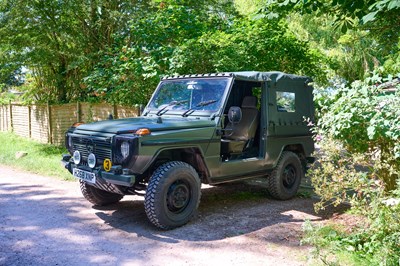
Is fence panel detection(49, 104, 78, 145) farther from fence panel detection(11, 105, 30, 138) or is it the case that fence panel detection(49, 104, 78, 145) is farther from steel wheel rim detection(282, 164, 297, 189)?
steel wheel rim detection(282, 164, 297, 189)

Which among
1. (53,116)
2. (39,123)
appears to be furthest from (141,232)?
(39,123)

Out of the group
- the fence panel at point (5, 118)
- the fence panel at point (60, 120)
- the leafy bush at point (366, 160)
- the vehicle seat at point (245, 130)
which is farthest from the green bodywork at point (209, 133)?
the fence panel at point (5, 118)

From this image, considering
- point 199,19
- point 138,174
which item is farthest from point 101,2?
point 138,174

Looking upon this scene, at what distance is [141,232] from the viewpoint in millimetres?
5246

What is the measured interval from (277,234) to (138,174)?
6.32 feet

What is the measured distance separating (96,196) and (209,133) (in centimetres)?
210

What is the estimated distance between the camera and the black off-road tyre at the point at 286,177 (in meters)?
6.86

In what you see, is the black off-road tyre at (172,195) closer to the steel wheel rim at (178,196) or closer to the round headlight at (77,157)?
the steel wheel rim at (178,196)

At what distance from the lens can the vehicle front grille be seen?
5.18 metres

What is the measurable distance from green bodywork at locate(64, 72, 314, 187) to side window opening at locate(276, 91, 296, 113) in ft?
0.06

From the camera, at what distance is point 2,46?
12.7 m

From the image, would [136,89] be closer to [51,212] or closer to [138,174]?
[51,212]

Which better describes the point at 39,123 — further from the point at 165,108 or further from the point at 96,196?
the point at 165,108

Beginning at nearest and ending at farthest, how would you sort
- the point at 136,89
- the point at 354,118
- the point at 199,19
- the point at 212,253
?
1. the point at 354,118
2. the point at 212,253
3. the point at 136,89
4. the point at 199,19
